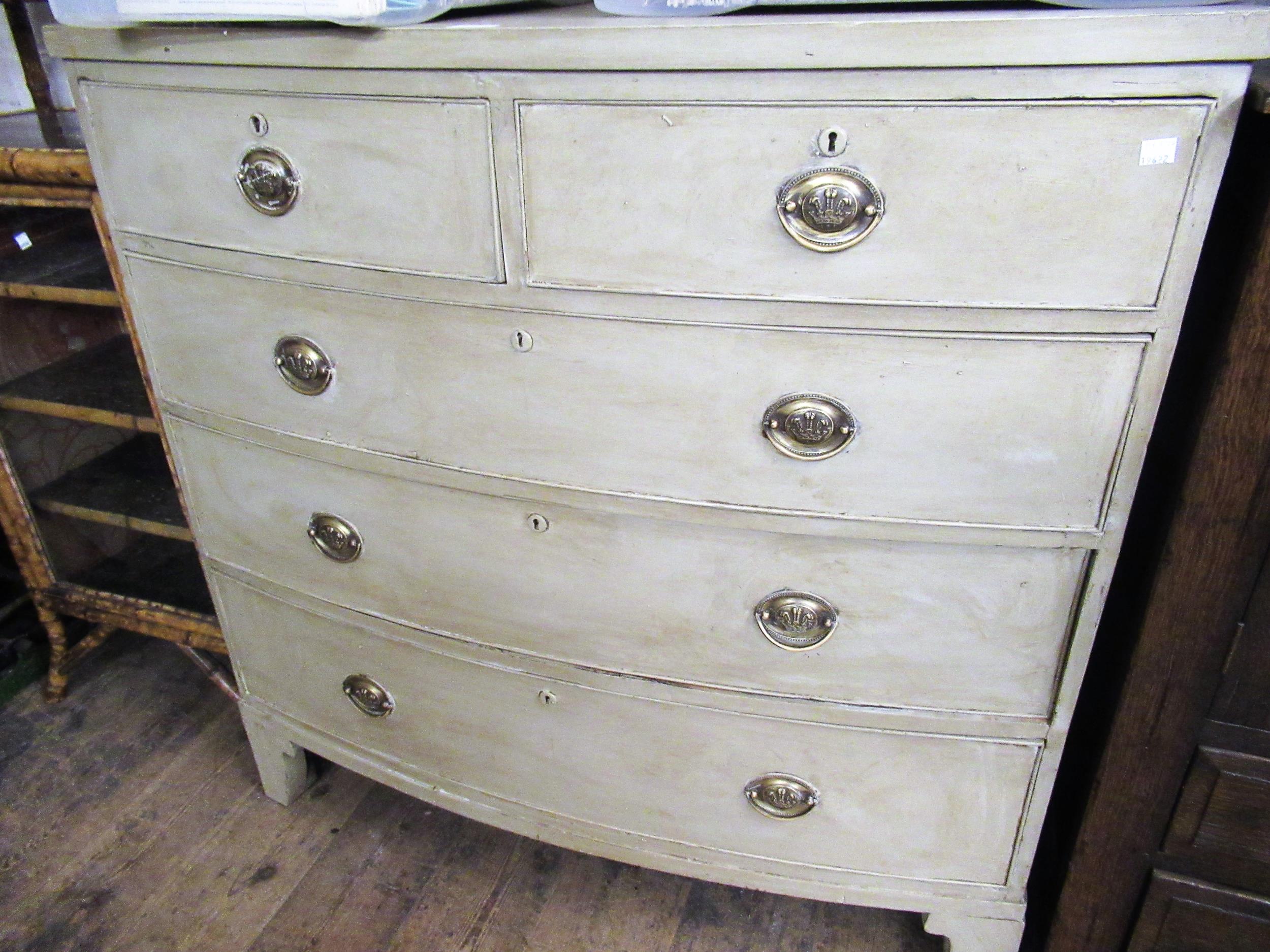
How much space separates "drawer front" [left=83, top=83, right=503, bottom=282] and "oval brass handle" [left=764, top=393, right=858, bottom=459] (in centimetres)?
28

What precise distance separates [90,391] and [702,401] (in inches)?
45.2

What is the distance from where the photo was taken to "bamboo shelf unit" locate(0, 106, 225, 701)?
4.55ft

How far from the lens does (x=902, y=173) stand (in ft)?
2.27

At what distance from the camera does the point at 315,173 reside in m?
0.84

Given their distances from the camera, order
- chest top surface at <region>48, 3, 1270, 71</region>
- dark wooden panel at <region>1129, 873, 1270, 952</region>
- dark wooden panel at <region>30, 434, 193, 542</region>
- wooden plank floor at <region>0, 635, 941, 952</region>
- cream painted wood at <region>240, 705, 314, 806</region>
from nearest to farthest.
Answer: chest top surface at <region>48, 3, 1270, 71</region>, dark wooden panel at <region>1129, 873, 1270, 952</region>, wooden plank floor at <region>0, 635, 941, 952</region>, cream painted wood at <region>240, 705, 314, 806</region>, dark wooden panel at <region>30, 434, 193, 542</region>

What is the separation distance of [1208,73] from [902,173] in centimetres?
21

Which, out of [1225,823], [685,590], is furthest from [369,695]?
[1225,823]

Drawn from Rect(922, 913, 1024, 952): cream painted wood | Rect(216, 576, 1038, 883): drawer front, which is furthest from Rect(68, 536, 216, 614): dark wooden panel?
Rect(922, 913, 1024, 952): cream painted wood

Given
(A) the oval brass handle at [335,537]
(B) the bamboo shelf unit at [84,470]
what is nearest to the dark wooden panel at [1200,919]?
(A) the oval brass handle at [335,537]

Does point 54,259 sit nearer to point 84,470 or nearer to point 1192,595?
point 84,470

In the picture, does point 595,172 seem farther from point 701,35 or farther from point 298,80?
point 298,80

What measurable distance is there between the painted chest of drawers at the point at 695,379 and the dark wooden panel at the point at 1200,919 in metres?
0.14

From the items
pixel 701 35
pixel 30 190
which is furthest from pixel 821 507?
pixel 30 190

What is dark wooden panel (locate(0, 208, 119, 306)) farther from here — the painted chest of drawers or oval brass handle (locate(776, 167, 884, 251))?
oval brass handle (locate(776, 167, 884, 251))
